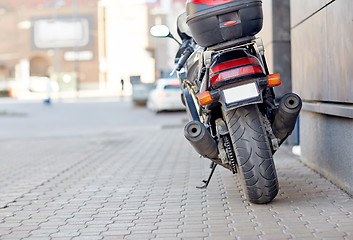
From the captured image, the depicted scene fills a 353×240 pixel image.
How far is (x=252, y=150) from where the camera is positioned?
5492 mm

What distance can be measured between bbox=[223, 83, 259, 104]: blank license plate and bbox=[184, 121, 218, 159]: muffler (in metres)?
0.39

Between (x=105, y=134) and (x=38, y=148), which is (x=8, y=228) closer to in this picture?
(x=38, y=148)

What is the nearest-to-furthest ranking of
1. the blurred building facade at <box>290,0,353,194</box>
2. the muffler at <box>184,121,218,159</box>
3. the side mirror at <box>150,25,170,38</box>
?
the muffler at <box>184,121,218,159</box> → the blurred building facade at <box>290,0,353,194</box> → the side mirror at <box>150,25,170,38</box>

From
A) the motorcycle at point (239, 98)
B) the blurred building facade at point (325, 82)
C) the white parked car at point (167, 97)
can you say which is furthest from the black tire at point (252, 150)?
the white parked car at point (167, 97)

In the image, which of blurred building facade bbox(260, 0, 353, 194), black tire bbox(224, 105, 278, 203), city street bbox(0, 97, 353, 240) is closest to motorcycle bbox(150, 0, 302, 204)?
black tire bbox(224, 105, 278, 203)

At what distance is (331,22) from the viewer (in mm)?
6676

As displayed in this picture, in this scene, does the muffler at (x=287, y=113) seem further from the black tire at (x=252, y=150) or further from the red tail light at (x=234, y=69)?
the red tail light at (x=234, y=69)

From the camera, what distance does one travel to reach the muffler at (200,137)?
5.73m

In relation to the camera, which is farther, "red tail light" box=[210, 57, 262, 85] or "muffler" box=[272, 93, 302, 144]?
"muffler" box=[272, 93, 302, 144]

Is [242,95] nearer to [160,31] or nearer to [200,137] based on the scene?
[200,137]

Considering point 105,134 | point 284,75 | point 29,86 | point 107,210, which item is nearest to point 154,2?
point 29,86

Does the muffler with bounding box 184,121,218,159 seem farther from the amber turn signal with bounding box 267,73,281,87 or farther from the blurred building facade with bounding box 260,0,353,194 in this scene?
the blurred building facade with bounding box 260,0,353,194

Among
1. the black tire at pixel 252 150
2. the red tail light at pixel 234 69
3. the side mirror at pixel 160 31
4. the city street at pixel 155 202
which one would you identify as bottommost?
the city street at pixel 155 202

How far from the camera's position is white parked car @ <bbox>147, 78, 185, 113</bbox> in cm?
2670
